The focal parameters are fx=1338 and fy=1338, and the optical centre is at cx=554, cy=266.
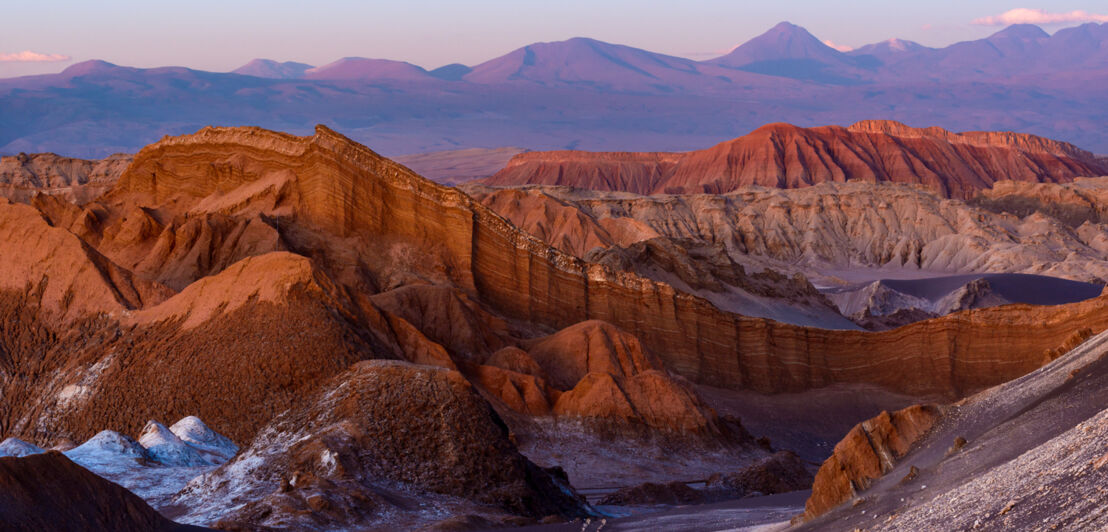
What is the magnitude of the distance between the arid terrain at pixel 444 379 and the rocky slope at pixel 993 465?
48 mm

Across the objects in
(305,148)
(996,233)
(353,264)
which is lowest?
(996,233)

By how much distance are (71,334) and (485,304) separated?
13.2 m

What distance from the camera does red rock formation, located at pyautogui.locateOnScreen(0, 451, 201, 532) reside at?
47.4ft

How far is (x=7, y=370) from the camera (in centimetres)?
2936

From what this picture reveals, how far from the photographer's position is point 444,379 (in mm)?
22922

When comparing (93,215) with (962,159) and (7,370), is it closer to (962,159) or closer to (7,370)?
(7,370)

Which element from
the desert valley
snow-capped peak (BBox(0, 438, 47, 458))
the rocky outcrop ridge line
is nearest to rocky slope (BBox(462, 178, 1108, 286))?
the desert valley

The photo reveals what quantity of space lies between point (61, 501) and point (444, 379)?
8743 mm

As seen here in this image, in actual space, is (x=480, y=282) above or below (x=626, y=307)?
above

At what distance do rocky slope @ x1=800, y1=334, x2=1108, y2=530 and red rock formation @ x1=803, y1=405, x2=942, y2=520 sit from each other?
16mm

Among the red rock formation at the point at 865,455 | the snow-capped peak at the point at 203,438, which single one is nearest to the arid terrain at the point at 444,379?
the red rock formation at the point at 865,455

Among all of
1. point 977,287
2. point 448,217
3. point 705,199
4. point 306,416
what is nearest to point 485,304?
point 448,217

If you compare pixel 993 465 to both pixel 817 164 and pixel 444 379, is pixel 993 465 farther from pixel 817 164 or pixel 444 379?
pixel 817 164

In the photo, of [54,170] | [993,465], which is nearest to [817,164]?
[54,170]
